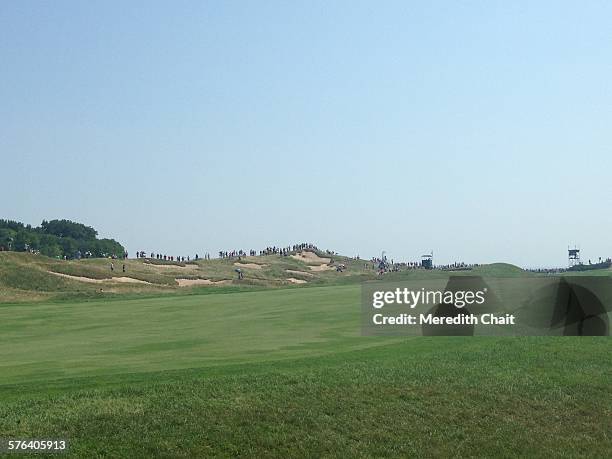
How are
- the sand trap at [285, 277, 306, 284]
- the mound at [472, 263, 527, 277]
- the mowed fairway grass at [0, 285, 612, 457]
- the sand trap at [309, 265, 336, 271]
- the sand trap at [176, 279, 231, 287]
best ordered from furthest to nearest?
the sand trap at [309, 265, 336, 271] < the sand trap at [285, 277, 306, 284] < the mound at [472, 263, 527, 277] < the sand trap at [176, 279, 231, 287] < the mowed fairway grass at [0, 285, 612, 457]

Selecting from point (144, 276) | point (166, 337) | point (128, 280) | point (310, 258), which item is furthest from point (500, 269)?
point (166, 337)

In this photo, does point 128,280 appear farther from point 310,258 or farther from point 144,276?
point 310,258

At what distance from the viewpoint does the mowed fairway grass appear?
14.9m

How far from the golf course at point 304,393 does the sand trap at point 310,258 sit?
108702mm

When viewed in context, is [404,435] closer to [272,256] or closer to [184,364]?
[184,364]

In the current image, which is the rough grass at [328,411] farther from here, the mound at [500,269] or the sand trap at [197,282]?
the mound at [500,269]

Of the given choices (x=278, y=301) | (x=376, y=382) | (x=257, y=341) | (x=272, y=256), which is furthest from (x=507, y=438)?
(x=272, y=256)

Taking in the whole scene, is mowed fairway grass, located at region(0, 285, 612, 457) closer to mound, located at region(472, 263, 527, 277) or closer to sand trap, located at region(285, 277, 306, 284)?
mound, located at region(472, 263, 527, 277)

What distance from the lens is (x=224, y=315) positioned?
122 ft

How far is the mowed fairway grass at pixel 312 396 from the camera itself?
14922 millimetres

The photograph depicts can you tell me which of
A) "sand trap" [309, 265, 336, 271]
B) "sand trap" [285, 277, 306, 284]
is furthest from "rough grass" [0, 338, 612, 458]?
"sand trap" [309, 265, 336, 271]

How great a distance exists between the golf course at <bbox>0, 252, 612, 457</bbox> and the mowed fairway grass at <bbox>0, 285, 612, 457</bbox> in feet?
0.14

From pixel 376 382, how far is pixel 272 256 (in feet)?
372

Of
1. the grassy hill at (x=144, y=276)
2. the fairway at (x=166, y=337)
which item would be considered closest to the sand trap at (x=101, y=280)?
the grassy hill at (x=144, y=276)
